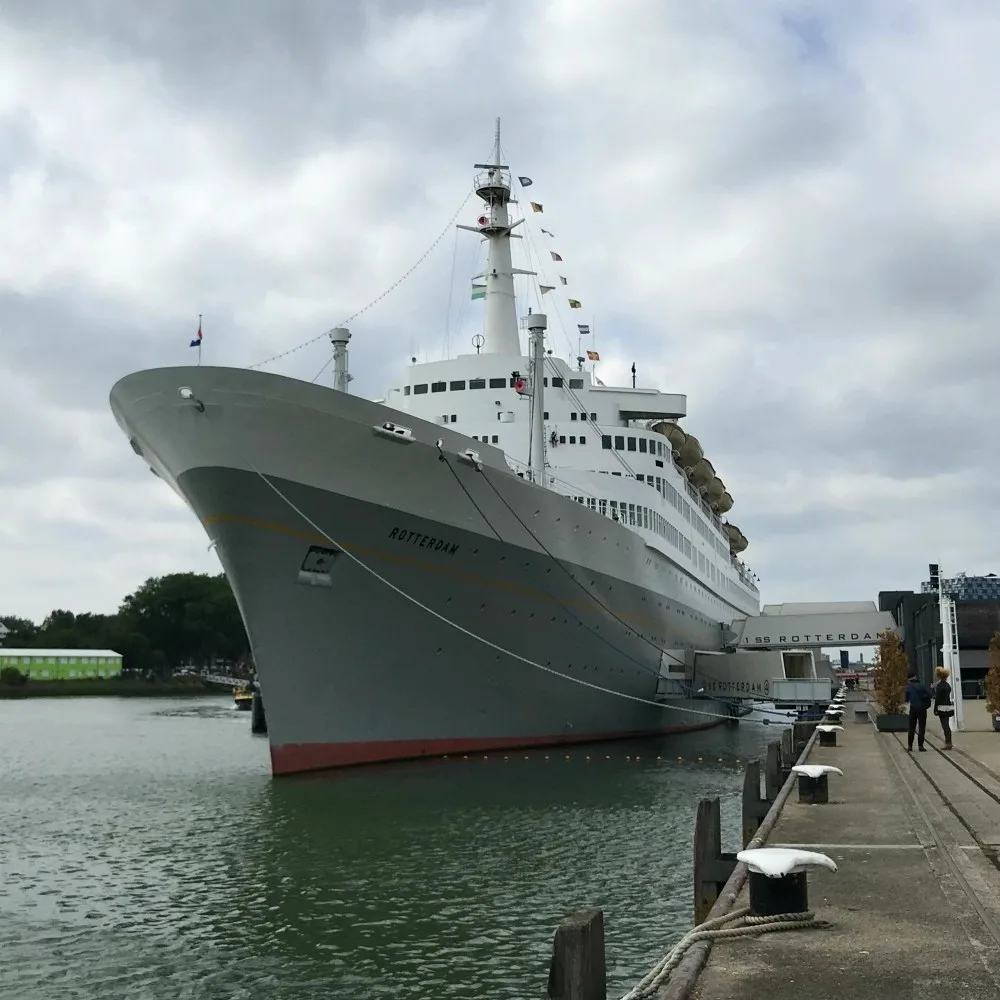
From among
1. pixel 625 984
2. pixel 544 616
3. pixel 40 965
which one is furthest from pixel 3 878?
pixel 544 616

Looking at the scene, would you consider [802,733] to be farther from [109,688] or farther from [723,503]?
[109,688]

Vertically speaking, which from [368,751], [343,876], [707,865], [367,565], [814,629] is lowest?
[343,876]

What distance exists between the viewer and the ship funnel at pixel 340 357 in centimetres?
1973

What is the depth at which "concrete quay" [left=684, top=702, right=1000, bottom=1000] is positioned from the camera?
15.8 feet

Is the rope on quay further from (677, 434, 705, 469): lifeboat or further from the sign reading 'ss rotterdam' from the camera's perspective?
the sign reading 'ss rotterdam'

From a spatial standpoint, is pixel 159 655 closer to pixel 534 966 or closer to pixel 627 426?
pixel 627 426

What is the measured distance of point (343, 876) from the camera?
37.1 feet

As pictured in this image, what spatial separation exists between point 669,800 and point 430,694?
15.8 ft

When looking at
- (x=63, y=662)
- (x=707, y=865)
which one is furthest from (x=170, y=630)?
(x=707, y=865)

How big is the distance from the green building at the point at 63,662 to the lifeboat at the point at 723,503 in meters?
62.3

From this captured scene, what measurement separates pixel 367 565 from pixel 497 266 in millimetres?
13962

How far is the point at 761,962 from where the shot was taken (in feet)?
16.9

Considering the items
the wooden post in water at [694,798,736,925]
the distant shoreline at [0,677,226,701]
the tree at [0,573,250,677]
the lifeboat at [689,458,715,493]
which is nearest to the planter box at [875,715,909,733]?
the wooden post in water at [694,798,736,925]

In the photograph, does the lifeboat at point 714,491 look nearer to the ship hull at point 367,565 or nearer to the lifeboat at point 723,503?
the lifeboat at point 723,503
